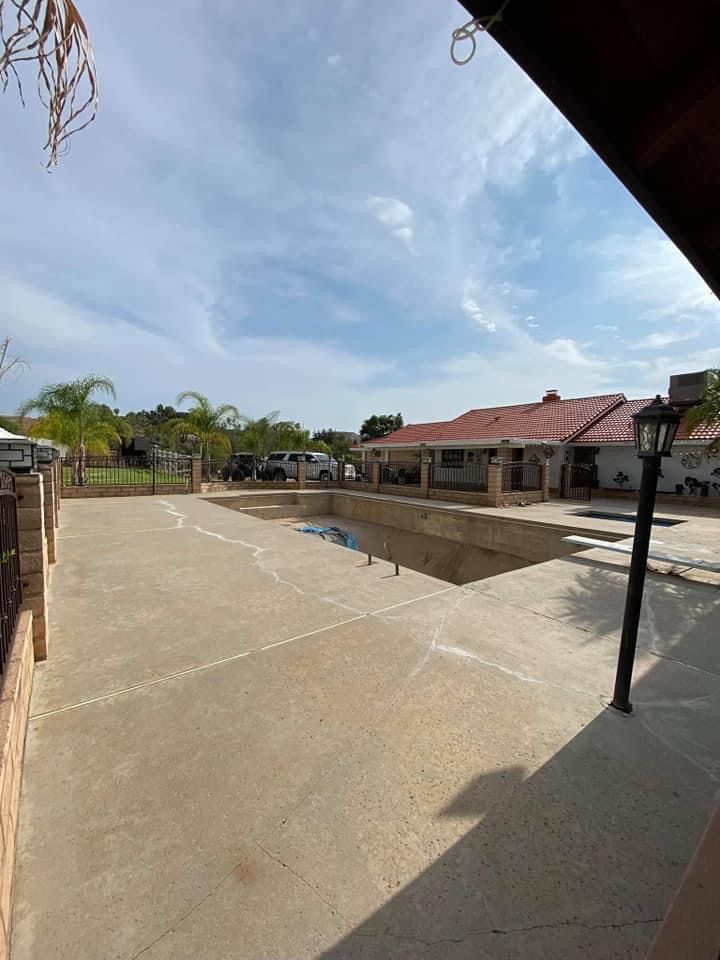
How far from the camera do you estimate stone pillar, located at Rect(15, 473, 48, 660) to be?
2744 mm

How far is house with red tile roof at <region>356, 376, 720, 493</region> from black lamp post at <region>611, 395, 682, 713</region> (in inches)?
495

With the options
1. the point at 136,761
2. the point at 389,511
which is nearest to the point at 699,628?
the point at 136,761

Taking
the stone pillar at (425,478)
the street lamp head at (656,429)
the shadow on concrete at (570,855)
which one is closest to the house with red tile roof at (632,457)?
the stone pillar at (425,478)

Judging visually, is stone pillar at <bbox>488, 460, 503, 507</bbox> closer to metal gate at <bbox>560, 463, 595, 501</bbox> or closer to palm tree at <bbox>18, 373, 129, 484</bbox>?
metal gate at <bbox>560, 463, 595, 501</bbox>

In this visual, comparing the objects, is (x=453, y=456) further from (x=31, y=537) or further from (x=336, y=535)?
(x=31, y=537)

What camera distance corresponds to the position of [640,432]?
2627 mm

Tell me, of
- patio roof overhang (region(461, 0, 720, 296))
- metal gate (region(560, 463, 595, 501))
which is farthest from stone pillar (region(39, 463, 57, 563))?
metal gate (region(560, 463, 595, 501))

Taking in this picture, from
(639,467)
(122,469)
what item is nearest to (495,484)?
(639,467)

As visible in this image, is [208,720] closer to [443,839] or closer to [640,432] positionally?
[443,839]

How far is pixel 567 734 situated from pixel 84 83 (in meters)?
3.57

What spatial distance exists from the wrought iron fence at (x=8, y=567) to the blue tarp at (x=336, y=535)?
9327 millimetres

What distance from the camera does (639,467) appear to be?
15.6 meters

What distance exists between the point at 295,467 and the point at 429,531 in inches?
335

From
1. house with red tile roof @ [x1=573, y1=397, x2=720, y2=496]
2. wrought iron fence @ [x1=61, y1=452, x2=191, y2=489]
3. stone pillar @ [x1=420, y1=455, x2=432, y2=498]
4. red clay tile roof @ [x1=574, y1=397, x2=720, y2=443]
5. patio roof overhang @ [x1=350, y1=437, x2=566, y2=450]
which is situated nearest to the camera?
wrought iron fence @ [x1=61, y1=452, x2=191, y2=489]
